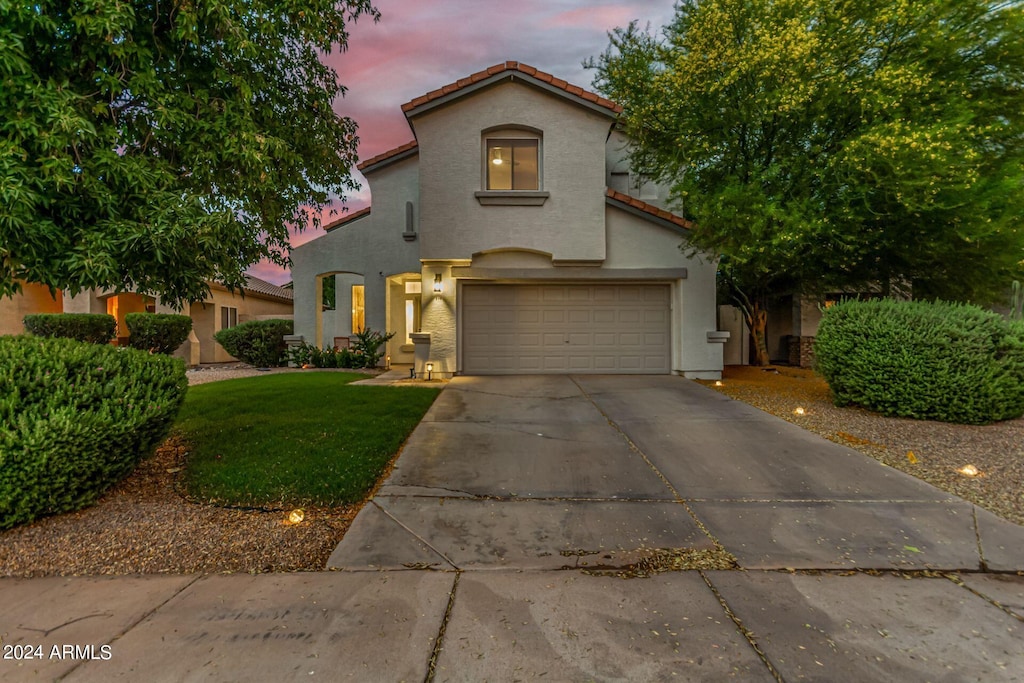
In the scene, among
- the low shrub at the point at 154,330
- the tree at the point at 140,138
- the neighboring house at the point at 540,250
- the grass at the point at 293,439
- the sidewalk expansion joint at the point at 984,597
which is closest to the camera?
the sidewalk expansion joint at the point at 984,597

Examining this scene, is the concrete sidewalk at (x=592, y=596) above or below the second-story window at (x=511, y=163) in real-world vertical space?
below

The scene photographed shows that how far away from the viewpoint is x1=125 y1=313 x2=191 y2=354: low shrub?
1353cm

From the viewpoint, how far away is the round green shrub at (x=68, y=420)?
327cm

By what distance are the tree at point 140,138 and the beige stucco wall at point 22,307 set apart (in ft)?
44.3

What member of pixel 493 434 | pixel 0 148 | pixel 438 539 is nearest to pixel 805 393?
pixel 493 434

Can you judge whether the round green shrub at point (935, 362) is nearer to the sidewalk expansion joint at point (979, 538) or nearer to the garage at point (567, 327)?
the sidewalk expansion joint at point (979, 538)

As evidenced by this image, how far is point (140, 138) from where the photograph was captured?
486 cm

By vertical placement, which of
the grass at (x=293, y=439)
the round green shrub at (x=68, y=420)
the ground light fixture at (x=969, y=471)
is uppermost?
the round green shrub at (x=68, y=420)

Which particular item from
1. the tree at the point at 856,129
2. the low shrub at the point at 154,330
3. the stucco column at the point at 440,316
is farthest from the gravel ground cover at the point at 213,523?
the low shrub at the point at 154,330

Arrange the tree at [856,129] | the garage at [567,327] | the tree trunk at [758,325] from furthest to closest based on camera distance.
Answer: the tree trunk at [758,325] → the garage at [567,327] → the tree at [856,129]

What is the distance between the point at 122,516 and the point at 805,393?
1010 centimetres

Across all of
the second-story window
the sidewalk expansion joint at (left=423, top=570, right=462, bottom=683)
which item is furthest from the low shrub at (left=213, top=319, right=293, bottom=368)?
the sidewalk expansion joint at (left=423, top=570, right=462, bottom=683)

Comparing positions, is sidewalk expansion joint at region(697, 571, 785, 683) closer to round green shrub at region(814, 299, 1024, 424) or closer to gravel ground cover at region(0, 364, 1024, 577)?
gravel ground cover at region(0, 364, 1024, 577)

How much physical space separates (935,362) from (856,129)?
4.43 meters
